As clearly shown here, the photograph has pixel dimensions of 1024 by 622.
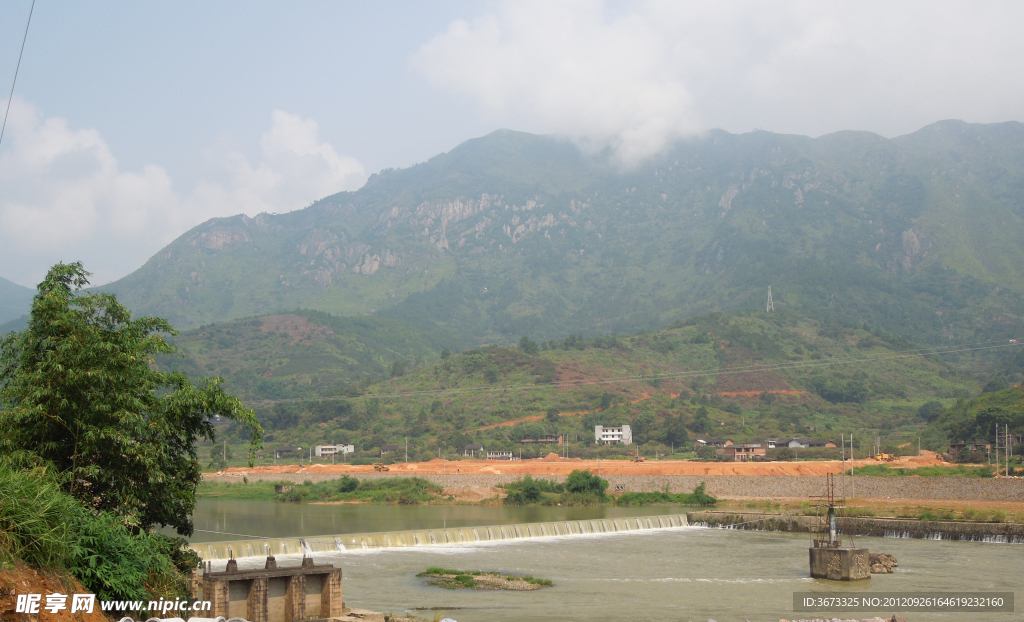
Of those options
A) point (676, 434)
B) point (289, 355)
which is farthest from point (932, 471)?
point (289, 355)

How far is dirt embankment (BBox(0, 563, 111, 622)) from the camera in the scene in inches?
410

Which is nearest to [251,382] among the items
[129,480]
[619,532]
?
[619,532]

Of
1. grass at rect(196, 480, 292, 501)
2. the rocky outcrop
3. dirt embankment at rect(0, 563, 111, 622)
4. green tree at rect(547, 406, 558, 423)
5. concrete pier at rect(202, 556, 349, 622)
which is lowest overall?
grass at rect(196, 480, 292, 501)

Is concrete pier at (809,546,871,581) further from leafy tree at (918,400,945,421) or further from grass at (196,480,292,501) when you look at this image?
leafy tree at (918,400,945,421)

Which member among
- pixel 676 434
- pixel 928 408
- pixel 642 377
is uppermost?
pixel 642 377

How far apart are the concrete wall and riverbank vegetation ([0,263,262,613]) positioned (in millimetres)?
50578

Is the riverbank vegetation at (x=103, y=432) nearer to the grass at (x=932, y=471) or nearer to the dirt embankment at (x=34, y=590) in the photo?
the dirt embankment at (x=34, y=590)

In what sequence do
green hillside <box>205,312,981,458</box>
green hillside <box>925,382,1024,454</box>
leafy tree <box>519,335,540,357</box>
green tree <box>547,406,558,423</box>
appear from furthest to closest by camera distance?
leafy tree <box>519,335,540,357</box>, green tree <box>547,406,558,423</box>, green hillside <box>205,312,981,458</box>, green hillside <box>925,382,1024,454</box>

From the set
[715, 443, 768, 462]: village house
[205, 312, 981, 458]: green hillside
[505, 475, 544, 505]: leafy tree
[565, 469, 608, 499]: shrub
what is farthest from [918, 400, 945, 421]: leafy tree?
[505, 475, 544, 505]: leafy tree

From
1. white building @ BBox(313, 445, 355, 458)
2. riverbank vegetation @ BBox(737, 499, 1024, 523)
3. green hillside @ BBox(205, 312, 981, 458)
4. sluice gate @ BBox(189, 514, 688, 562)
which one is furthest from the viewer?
green hillside @ BBox(205, 312, 981, 458)

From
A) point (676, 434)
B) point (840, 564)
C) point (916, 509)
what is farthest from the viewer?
point (676, 434)

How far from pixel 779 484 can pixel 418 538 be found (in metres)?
32.8

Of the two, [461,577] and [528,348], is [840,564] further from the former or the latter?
[528,348]

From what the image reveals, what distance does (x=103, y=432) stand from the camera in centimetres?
1467
